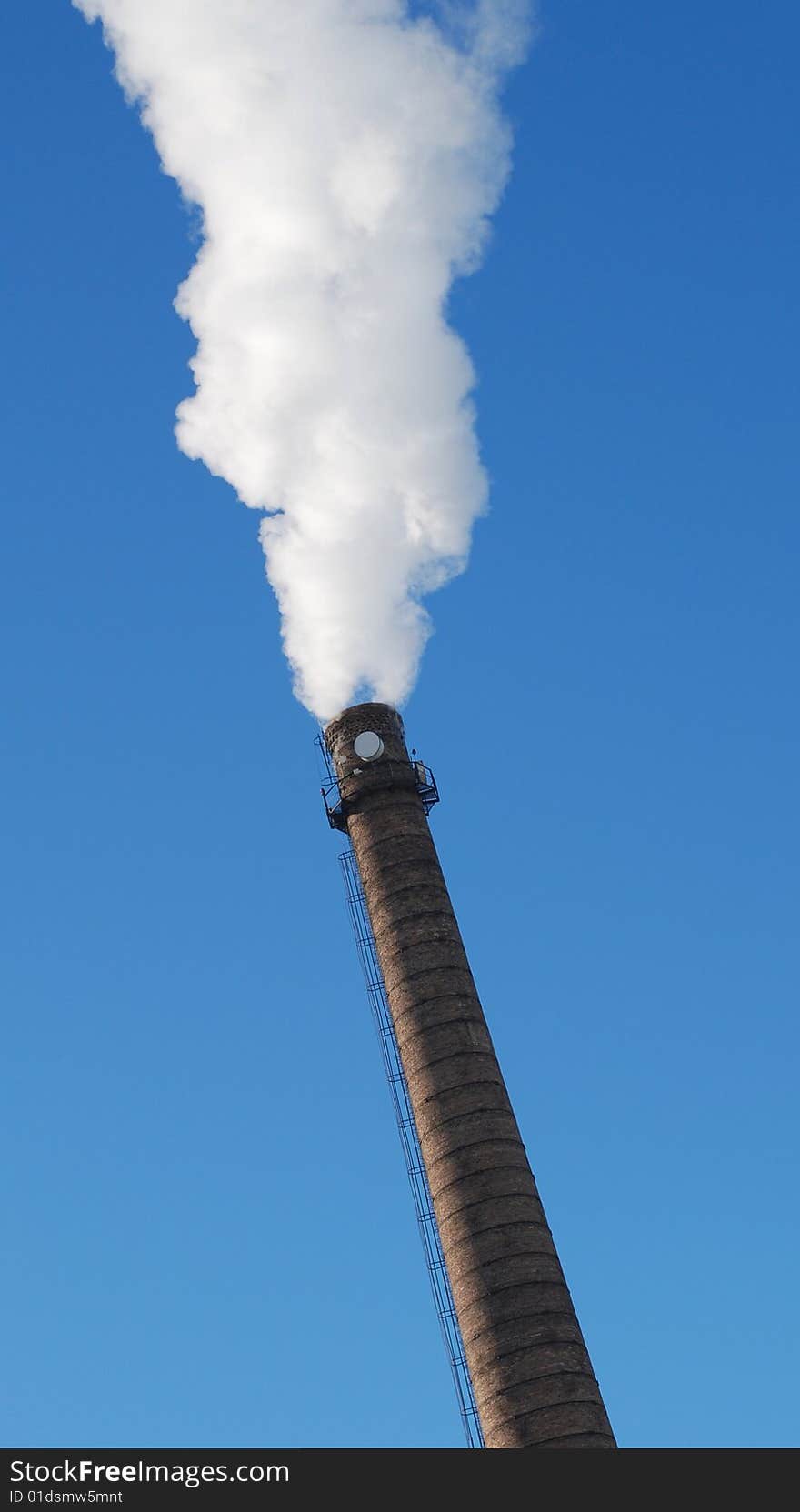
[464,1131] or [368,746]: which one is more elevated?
[368,746]

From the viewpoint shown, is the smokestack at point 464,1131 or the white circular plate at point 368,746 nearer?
the smokestack at point 464,1131

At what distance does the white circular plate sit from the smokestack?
0.02m

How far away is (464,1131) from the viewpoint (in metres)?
25.5

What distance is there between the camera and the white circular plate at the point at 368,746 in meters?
29.2

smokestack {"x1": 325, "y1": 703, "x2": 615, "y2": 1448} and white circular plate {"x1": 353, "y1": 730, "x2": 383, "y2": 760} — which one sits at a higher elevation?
white circular plate {"x1": 353, "y1": 730, "x2": 383, "y2": 760}

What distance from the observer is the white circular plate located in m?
29.2

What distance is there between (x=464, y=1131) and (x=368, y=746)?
7.49 metres

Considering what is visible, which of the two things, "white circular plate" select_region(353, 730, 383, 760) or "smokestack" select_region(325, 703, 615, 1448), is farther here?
"white circular plate" select_region(353, 730, 383, 760)

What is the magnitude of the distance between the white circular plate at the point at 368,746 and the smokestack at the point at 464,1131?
23mm

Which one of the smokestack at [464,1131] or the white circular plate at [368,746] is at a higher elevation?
the white circular plate at [368,746]
